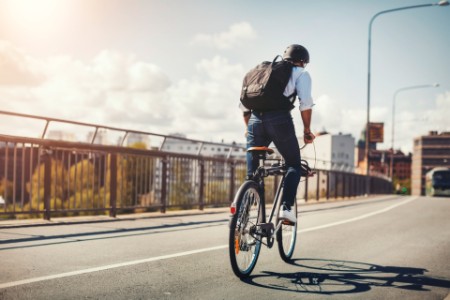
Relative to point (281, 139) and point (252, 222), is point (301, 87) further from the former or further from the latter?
point (252, 222)

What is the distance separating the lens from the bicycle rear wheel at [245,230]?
420 cm

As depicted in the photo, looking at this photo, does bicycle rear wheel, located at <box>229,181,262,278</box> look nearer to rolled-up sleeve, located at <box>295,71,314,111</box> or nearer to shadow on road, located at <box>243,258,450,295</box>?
shadow on road, located at <box>243,258,450,295</box>

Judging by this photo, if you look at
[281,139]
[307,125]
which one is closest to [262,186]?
[281,139]

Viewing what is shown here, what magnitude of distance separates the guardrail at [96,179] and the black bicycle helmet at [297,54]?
5.12 meters

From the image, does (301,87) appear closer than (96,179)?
Yes

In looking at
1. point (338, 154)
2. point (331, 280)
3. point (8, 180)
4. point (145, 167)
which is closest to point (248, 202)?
point (331, 280)

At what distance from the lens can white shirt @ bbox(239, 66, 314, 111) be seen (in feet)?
15.6

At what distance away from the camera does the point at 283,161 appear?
505 centimetres

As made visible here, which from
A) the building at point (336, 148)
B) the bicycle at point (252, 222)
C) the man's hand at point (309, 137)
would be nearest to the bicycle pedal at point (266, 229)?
the bicycle at point (252, 222)

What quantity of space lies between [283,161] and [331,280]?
124cm

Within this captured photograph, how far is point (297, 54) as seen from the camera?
4867 mm

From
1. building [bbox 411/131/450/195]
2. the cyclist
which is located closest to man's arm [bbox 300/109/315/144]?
the cyclist

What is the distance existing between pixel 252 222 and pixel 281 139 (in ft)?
2.71

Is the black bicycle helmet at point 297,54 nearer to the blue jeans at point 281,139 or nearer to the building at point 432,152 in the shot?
the blue jeans at point 281,139
